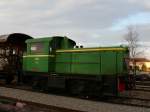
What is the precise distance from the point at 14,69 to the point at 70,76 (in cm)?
592

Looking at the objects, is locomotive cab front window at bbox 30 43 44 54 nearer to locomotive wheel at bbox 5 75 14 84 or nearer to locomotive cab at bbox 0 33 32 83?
locomotive cab at bbox 0 33 32 83

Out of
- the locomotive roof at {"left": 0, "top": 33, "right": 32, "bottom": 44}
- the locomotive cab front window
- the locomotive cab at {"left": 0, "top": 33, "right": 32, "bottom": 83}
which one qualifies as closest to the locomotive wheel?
the locomotive cab at {"left": 0, "top": 33, "right": 32, "bottom": 83}

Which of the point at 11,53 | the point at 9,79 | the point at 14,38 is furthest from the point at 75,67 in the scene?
the point at 9,79

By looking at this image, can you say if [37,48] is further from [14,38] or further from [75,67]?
[14,38]

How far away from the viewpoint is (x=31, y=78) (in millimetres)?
20453

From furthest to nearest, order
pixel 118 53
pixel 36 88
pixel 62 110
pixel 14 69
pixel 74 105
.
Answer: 1. pixel 14 69
2. pixel 36 88
3. pixel 118 53
4. pixel 74 105
5. pixel 62 110

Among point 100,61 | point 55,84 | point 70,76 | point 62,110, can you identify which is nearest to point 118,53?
point 100,61

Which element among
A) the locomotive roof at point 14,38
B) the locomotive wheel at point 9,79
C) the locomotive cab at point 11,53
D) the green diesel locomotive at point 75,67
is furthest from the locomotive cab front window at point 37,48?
the locomotive wheel at point 9,79

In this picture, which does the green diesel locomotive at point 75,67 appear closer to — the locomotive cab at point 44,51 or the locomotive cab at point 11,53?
the locomotive cab at point 44,51

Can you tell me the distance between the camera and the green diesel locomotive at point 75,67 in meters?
16.4

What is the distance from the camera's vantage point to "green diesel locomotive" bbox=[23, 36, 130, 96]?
645 inches

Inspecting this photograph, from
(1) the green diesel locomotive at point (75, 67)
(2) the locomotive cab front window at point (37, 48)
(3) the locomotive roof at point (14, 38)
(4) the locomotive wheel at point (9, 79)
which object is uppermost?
(3) the locomotive roof at point (14, 38)

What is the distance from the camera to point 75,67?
1789cm

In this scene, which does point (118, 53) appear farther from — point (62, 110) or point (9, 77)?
point (9, 77)
